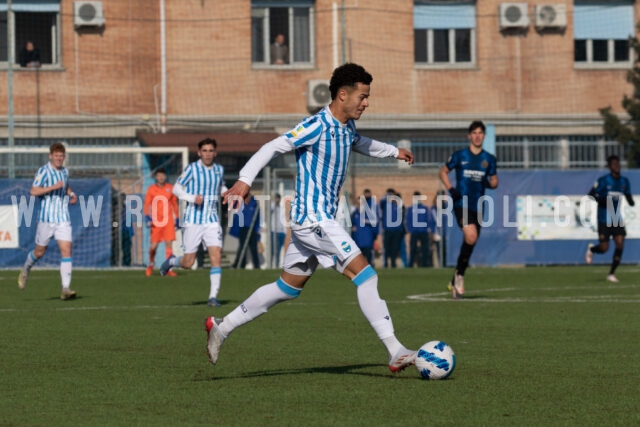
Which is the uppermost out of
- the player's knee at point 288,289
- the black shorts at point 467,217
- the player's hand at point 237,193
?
the player's hand at point 237,193

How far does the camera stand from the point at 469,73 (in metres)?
39.4

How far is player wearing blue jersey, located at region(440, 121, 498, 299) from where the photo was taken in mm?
18391

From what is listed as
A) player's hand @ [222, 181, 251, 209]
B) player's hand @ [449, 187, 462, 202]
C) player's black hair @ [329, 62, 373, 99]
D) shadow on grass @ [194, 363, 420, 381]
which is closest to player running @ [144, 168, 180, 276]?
player's hand @ [449, 187, 462, 202]

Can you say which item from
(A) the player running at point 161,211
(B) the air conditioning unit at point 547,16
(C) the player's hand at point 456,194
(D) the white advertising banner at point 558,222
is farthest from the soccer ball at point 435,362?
(B) the air conditioning unit at point 547,16

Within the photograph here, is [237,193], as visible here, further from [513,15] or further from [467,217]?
[513,15]

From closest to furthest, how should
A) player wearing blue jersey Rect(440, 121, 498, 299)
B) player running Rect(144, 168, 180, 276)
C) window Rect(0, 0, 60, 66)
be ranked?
player wearing blue jersey Rect(440, 121, 498, 299) → player running Rect(144, 168, 180, 276) → window Rect(0, 0, 60, 66)

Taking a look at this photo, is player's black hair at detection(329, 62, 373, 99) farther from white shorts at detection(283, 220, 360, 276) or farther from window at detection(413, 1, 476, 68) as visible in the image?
window at detection(413, 1, 476, 68)

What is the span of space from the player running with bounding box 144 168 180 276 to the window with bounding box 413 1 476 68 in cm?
1256

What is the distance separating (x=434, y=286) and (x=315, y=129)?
13.3 meters

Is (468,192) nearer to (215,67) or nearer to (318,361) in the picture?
(318,361)

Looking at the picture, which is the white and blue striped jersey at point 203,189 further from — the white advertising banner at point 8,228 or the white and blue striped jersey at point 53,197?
the white advertising banner at point 8,228

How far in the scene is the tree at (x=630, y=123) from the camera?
36344mm

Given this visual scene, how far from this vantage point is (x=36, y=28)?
37.5 meters

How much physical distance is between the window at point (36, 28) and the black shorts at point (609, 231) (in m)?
18.3
